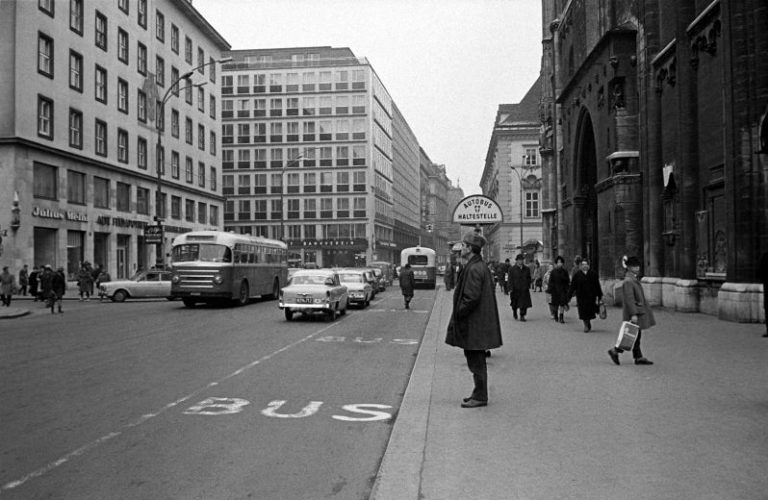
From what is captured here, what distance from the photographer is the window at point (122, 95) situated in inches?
1759

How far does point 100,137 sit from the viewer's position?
42.2m

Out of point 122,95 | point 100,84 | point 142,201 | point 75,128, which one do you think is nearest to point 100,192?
point 75,128

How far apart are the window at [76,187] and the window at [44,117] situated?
2558 mm

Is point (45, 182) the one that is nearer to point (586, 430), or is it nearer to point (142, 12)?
point (142, 12)

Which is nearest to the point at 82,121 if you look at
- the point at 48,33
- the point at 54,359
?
the point at 48,33

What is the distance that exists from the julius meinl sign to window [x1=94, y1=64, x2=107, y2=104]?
3483cm

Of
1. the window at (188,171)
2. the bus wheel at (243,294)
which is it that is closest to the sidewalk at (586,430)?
the bus wheel at (243,294)

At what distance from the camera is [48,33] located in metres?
36.4

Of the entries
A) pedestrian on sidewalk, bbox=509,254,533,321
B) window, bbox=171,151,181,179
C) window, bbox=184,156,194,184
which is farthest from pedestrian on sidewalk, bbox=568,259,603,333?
window, bbox=184,156,194,184

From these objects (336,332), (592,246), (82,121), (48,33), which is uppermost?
(48,33)

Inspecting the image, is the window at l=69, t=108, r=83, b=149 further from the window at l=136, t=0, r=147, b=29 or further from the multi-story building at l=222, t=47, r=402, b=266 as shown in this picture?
the multi-story building at l=222, t=47, r=402, b=266

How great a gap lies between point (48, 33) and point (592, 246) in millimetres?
Result: 29332

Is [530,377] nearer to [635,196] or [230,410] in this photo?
[230,410]

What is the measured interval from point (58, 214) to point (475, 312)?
34.2 m
